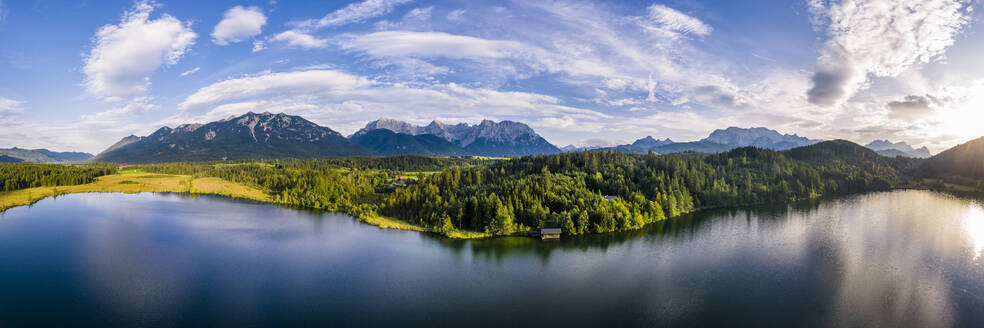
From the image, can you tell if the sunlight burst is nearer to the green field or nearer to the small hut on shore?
the small hut on shore

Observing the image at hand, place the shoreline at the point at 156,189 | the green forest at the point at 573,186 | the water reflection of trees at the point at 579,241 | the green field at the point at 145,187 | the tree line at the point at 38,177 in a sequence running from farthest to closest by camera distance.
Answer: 1. the tree line at the point at 38,177
2. the green field at the point at 145,187
3. the shoreline at the point at 156,189
4. the green forest at the point at 573,186
5. the water reflection of trees at the point at 579,241

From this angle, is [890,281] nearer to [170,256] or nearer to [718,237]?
[718,237]

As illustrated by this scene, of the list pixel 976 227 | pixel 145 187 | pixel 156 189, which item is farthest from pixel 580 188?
pixel 145 187

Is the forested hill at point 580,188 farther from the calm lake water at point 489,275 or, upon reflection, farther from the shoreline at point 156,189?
the calm lake water at point 489,275

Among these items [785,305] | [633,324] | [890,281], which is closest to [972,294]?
[890,281]

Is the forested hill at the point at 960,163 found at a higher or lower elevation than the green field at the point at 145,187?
higher

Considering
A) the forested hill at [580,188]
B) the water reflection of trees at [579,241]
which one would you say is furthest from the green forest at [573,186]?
the water reflection of trees at [579,241]

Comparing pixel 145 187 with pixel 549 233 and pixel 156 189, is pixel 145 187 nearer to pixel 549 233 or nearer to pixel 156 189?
pixel 156 189
